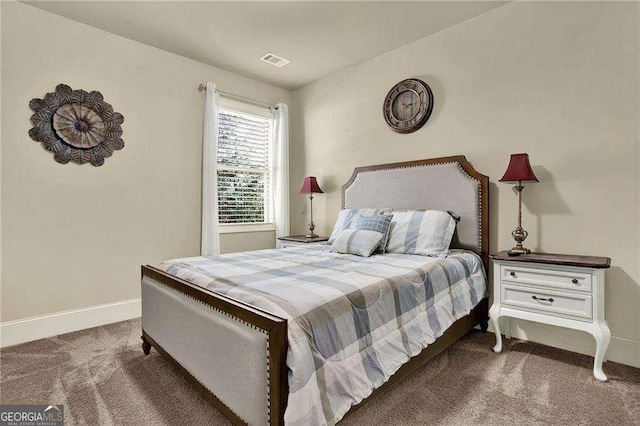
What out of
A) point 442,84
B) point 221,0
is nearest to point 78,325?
point 221,0

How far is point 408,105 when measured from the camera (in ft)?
11.3

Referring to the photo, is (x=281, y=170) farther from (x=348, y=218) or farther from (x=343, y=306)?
(x=343, y=306)

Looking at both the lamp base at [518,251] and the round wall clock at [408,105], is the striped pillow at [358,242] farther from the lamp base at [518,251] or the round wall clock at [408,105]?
the round wall clock at [408,105]

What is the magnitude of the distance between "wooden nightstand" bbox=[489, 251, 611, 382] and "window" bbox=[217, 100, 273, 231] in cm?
293

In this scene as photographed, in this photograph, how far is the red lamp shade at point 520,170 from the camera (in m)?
2.46

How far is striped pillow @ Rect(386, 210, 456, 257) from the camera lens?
271 cm

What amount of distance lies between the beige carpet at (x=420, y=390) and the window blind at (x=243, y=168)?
2.00 metres

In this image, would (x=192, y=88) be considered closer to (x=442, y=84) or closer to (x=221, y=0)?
(x=221, y=0)

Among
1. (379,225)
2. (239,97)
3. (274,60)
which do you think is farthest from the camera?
(239,97)

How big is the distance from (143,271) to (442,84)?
10.1ft

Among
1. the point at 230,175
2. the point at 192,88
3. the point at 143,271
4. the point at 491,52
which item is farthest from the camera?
the point at 230,175

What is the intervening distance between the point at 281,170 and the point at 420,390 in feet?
10.6

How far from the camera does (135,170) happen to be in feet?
11.1

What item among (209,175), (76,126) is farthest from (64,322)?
(209,175)
